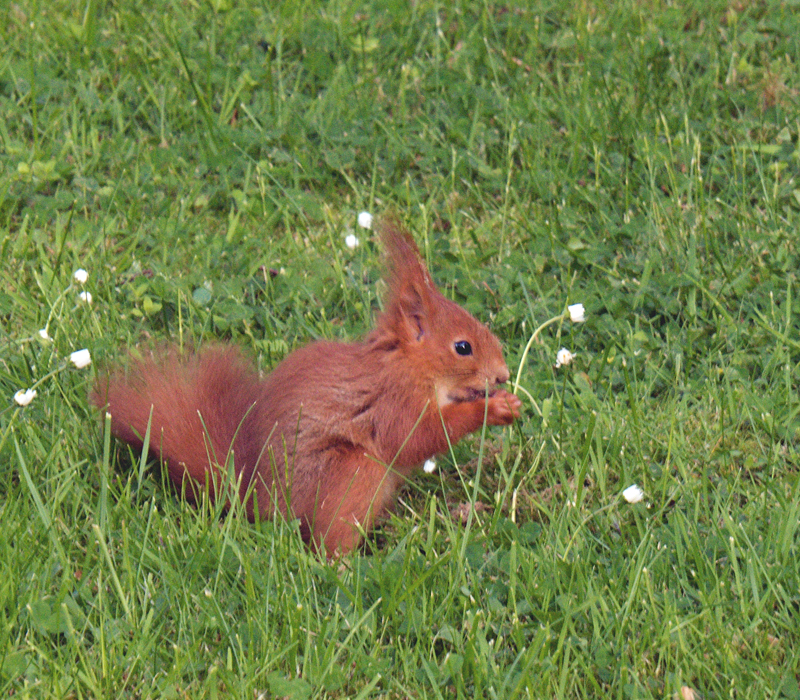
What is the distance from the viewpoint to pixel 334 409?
2736mm

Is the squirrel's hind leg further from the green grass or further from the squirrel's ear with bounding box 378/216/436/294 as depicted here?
the squirrel's ear with bounding box 378/216/436/294

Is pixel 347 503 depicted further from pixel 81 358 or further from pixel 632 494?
pixel 81 358

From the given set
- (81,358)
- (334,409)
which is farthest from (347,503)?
(81,358)

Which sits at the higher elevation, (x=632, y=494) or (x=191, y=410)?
(x=191, y=410)

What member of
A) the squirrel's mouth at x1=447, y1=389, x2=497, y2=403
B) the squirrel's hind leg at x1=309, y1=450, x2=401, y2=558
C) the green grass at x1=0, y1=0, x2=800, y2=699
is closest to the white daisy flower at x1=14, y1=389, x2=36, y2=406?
the green grass at x1=0, y1=0, x2=800, y2=699

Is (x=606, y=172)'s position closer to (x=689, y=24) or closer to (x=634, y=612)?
(x=689, y=24)

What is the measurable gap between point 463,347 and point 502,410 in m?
0.20

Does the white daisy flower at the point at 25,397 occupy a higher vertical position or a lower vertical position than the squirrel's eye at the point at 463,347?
higher

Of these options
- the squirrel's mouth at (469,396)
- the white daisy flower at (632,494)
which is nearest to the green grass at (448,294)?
the white daisy flower at (632,494)

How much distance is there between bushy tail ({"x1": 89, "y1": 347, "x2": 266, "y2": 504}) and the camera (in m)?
2.73

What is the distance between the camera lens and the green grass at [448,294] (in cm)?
237

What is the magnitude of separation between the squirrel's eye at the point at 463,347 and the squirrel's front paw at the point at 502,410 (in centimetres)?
15

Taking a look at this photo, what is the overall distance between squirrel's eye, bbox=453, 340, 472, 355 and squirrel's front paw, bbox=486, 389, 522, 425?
15cm

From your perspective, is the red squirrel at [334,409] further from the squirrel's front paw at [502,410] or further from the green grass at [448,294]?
the green grass at [448,294]
